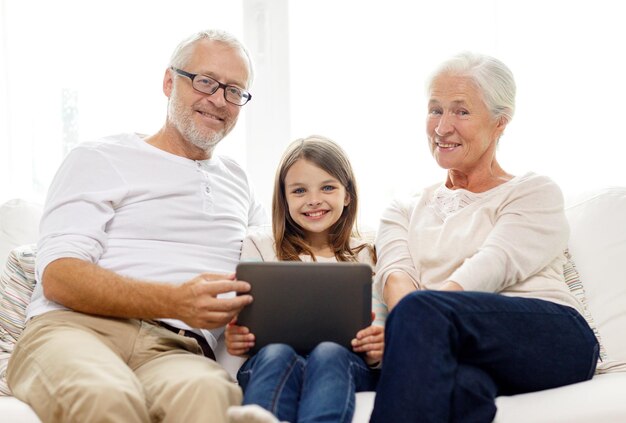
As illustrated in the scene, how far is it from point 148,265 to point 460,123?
0.91 m

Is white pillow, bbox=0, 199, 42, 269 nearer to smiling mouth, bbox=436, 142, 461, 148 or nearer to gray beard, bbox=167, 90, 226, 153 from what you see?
gray beard, bbox=167, 90, 226, 153

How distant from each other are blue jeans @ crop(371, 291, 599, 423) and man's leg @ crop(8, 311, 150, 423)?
51cm

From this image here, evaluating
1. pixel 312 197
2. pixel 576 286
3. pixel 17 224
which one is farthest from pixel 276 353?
pixel 17 224

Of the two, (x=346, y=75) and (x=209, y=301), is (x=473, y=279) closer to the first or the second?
(x=209, y=301)

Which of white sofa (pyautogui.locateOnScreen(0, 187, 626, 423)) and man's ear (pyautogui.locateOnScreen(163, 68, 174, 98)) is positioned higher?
man's ear (pyautogui.locateOnScreen(163, 68, 174, 98))

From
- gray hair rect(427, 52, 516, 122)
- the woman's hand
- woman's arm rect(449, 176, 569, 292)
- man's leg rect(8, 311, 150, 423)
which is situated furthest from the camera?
gray hair rect(427, 52, 516, 122)

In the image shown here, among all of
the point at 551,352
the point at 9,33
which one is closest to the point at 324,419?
the point at 551,352

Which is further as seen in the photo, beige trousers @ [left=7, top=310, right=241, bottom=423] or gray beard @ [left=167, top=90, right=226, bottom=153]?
gray beard @ [left=167, top=90, right=226, bottom=153]

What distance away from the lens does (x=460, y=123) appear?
6.85ft

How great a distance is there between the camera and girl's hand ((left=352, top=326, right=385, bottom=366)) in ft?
5.84

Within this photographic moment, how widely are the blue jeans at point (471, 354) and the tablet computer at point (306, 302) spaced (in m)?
0.14

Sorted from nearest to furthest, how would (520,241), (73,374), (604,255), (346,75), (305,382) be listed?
(73,374) → (305,382) → (520,241) → (604,255) → (346,75)

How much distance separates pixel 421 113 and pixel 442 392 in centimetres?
173

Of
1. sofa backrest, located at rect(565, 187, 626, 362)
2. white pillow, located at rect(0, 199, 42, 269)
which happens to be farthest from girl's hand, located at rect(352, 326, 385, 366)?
white pillow, located at rect(0, 199, 42, 269)
